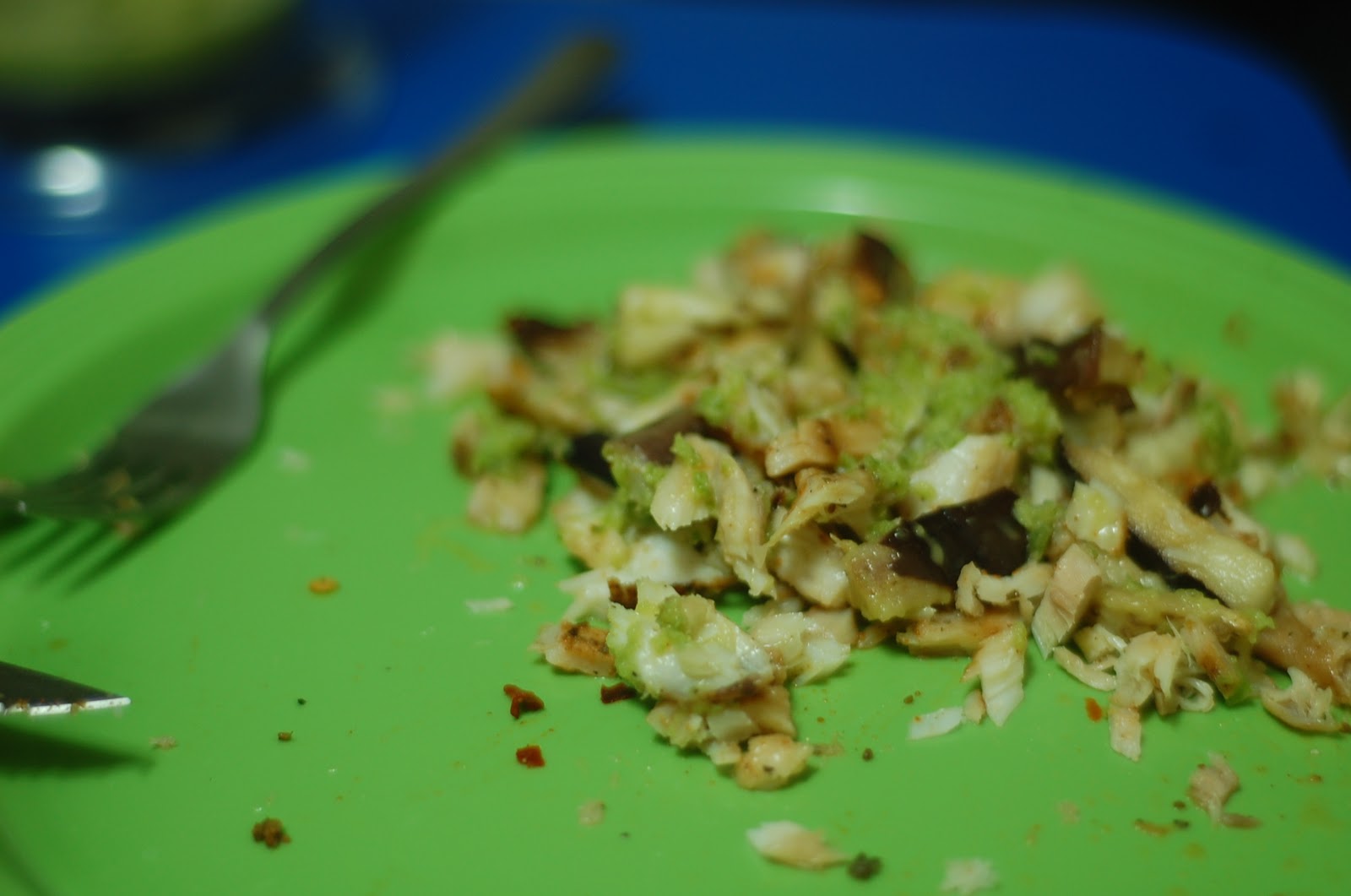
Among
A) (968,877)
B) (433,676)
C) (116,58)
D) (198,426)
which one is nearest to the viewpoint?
(968,877)

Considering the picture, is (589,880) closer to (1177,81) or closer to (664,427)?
(664,427)

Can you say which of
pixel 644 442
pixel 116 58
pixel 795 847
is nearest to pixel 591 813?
pixel 795 847

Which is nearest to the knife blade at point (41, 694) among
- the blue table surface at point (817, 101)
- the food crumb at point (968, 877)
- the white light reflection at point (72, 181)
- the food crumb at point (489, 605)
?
the food crumb at point (489, 605)

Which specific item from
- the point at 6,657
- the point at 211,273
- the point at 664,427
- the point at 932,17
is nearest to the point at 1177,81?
the point at 932,17

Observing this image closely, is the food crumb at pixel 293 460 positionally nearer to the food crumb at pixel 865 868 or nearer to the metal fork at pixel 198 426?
the metal fork at pixel 198 426

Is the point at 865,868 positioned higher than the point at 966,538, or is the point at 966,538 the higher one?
the point at 966,538

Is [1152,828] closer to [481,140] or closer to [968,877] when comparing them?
[968,877]
